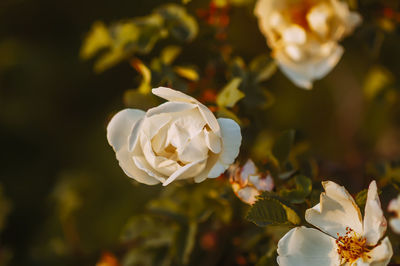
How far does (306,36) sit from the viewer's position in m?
1.33

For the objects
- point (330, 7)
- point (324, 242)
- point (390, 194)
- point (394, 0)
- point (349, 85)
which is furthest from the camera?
point (349, 85)

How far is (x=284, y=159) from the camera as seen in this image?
118 centimetres

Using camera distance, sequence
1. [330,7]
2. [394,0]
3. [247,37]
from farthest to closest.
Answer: [247,37], [394,0], [330,7]

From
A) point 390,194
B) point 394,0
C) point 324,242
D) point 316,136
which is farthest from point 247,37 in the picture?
point 324,242

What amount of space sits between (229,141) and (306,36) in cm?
48

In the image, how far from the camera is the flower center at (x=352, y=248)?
38.2 inches

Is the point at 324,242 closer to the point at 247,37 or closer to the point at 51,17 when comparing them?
the point at 247,37

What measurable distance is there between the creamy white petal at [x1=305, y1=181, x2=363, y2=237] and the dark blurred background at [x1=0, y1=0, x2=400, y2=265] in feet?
3.16

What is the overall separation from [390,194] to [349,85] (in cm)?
124

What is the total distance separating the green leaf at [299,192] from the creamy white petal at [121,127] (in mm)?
A: 365

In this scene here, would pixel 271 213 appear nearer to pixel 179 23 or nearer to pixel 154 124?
pixel 154 124

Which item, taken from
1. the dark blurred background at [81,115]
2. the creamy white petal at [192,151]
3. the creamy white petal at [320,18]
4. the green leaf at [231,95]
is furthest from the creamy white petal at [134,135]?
the dark blurred background at [81,115]

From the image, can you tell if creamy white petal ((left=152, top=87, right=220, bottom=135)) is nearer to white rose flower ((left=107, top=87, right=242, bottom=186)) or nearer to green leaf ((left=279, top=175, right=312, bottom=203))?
white rose flower ((left=107, top=87, right=242, bottom=186))

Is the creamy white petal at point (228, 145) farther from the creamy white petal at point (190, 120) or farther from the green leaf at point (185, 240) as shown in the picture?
the green leaf at point (185, 240)
